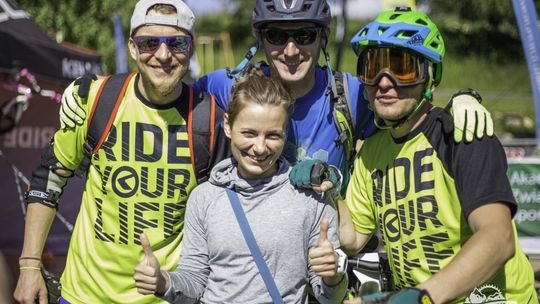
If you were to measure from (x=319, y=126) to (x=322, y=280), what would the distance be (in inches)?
38.7

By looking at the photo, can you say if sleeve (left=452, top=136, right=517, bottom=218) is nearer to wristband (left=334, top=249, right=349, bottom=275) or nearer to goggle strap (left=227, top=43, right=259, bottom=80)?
wristband (left=334, top=249, right=349, bottom=275)

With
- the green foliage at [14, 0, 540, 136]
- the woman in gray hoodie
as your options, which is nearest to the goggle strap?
the woman in gray hoodie

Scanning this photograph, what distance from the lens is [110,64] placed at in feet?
67.1

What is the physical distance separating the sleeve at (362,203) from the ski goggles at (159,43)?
1.01 m

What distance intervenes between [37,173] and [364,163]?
5.40ft

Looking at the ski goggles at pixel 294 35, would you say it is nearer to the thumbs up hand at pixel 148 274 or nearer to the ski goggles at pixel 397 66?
the ski goggles at pixel 397 66

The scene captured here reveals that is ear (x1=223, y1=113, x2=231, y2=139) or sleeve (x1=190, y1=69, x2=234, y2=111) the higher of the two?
sleeve (x1=190, y1=69, x2=234, y2=111)

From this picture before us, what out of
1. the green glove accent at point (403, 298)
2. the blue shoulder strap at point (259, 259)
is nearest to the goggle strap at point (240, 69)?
the blue shoulder strap at point (259, 259)

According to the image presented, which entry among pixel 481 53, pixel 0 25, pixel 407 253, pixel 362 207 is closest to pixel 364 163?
pixel 362 207

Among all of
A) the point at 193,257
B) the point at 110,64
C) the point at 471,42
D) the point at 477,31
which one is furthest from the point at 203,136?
the point at 477,31

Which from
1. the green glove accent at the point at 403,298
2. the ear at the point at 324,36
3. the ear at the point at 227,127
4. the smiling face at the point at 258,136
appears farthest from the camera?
the ear at the point at 324,36

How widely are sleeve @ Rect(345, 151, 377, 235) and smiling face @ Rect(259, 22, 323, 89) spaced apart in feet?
1.75

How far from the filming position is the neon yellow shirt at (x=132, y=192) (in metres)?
3.94

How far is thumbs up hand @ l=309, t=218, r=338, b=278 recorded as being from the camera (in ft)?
10.6
